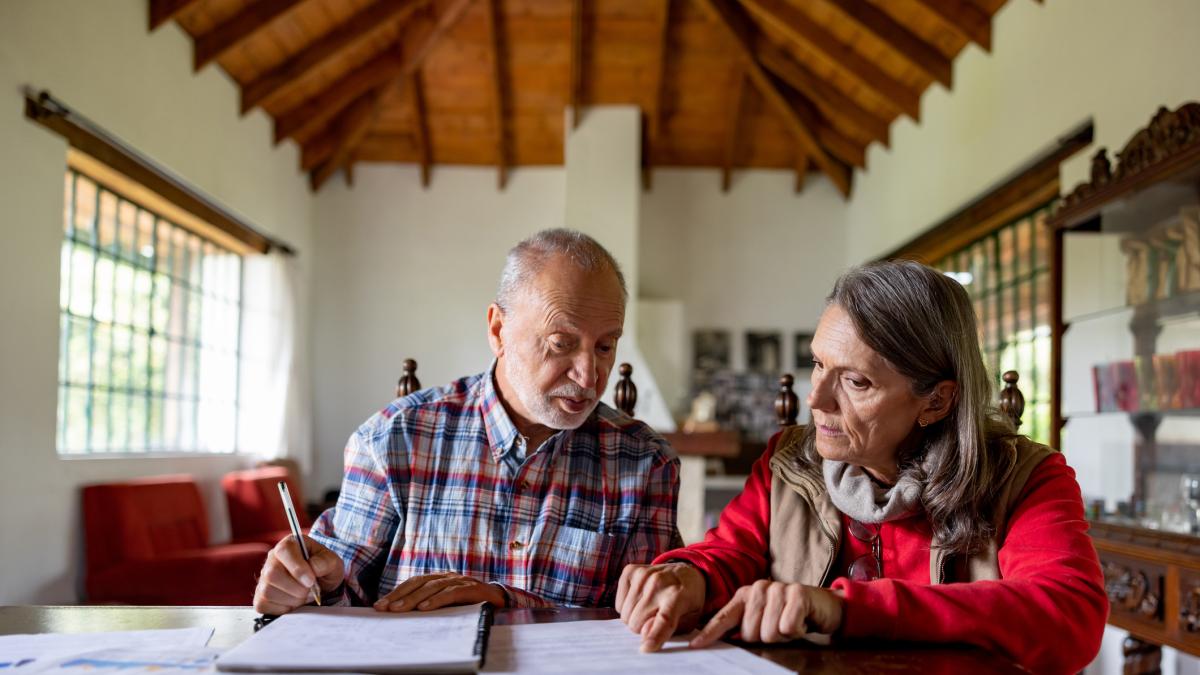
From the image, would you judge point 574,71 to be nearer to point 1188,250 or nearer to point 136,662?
point 1188,250

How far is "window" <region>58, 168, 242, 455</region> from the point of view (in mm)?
5184

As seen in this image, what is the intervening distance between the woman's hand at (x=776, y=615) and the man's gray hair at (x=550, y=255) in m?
0.77

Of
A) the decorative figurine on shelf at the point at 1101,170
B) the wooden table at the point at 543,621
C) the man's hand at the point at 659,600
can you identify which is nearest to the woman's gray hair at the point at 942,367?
the wooden table at the point at 543,621

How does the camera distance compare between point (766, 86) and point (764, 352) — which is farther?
point (764, 352)

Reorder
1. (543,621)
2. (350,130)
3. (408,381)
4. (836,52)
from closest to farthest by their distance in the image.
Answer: (543,621) → (408,381) → (836,52) → (350,130)

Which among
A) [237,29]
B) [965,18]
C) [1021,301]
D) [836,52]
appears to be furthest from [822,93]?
[237,29]

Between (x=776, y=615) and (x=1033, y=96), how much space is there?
15.6 feet

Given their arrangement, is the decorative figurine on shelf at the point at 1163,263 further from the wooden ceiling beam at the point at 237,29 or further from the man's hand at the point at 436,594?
the wooden ceiling beam at the point at 237,29

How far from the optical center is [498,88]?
27.3 feet

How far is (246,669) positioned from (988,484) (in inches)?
41.1

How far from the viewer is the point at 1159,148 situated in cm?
303

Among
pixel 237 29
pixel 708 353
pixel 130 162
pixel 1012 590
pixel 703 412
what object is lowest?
pixel 703 412

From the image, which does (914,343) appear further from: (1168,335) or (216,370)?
(216,370)

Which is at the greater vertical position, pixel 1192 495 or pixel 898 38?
pixel 898 38
